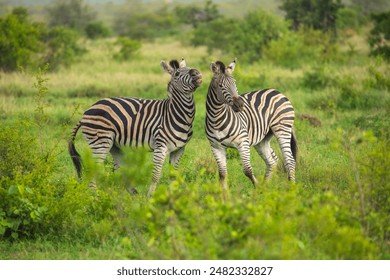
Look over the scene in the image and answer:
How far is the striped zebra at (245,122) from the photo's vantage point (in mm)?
7953

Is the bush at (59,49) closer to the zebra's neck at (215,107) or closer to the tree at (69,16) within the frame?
the zebra's neck at (215,107)

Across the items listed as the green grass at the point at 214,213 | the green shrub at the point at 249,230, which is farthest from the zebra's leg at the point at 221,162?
the green shrub at the point at 249,230

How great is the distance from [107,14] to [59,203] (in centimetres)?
8807

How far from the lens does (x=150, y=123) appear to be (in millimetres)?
8445

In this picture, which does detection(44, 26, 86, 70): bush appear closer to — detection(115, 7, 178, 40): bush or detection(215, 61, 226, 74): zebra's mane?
detection(215, 61, 226, 74): zebra's mane

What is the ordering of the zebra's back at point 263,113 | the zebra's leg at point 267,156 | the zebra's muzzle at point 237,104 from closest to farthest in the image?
the zebra's muzzle at point 237,104 → the zebra's back at point 263,113 → the zebra's leg at point 267,156

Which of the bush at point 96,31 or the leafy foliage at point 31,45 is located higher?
the leafy foliage at point 31,45

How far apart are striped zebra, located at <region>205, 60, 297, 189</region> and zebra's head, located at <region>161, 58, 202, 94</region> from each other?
0.21 metres

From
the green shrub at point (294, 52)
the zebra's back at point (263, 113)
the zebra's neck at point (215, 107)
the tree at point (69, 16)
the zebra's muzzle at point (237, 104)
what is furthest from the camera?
the tree at point (69, 16)

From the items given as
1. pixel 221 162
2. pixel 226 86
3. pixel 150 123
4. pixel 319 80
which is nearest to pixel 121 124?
pixel 150 123

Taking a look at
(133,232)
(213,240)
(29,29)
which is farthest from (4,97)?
(213,240)

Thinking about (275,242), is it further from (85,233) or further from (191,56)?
(191,56)

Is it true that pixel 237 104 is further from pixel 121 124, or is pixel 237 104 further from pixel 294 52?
pixel 294 52

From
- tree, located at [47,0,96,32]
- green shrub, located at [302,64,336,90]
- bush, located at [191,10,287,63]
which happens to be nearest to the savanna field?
green shrub, located at [302,64,336,90]
